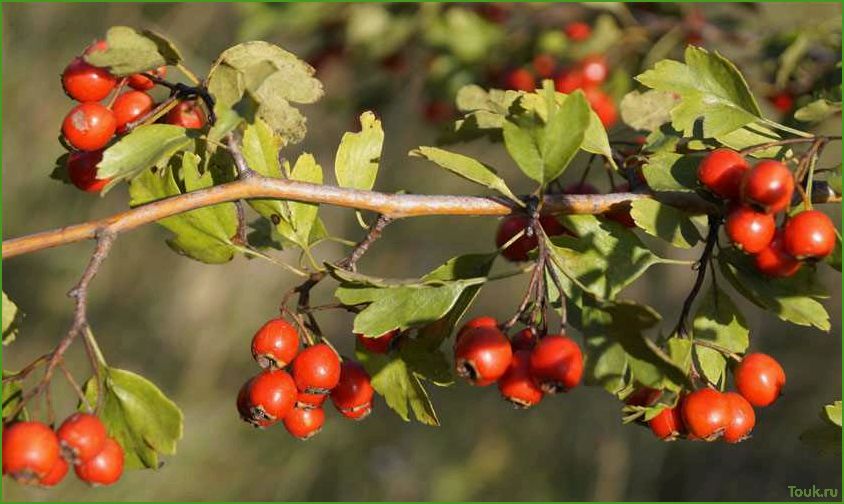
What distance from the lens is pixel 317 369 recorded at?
4.79 feet

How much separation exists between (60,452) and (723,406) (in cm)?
104

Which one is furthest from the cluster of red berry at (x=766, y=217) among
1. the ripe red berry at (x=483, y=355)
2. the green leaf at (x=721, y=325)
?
the ripe red berry at (x=483, y=355)

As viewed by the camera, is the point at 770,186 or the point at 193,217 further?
the point at 193,217

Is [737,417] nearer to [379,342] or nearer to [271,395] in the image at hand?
[379,342]

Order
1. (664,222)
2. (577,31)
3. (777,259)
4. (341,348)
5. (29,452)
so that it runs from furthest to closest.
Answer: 1. (341,348)
2. (577,31)
3. (664,222)
4. (777,259)
5. (29,452)

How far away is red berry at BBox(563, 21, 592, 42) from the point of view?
10.8ft

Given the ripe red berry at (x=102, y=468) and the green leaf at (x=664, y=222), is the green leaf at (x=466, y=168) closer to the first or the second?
the green leaf at (x=664, y=222)

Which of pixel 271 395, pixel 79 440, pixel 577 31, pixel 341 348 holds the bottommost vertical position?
pixel 341 348

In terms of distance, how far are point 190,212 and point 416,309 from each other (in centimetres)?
46

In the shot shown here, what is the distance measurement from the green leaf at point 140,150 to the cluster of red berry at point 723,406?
34.0 inches

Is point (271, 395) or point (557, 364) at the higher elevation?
point (557, 364)

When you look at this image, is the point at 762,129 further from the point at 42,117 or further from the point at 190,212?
the point at 42,117

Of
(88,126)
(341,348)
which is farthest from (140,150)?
(341,348)

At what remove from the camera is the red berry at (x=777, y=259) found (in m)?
1.30
